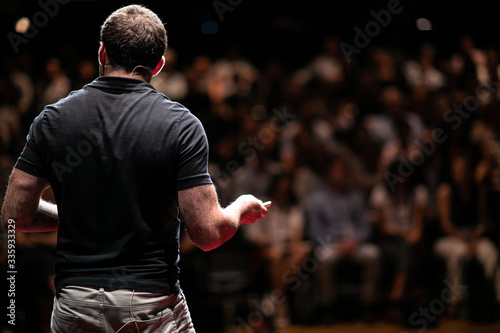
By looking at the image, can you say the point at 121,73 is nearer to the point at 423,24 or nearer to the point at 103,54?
the point at 103,54

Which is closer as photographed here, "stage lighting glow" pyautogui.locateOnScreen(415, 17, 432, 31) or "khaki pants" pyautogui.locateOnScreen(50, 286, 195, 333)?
"khaki pants" pyautogui.locateOnScreen(50, 286, 195, 333)

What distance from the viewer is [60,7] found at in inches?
293

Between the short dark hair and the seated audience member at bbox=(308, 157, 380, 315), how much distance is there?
3993 millimetres

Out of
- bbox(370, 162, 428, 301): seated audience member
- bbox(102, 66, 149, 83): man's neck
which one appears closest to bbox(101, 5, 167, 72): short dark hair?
bbox(102, 66, 149, 83): man's neck

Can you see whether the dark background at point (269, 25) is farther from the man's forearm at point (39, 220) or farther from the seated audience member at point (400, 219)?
the man's forearm at point (39, 220)

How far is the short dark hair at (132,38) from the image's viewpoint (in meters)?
1.51

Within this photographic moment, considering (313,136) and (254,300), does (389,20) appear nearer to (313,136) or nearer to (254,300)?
(313,136)

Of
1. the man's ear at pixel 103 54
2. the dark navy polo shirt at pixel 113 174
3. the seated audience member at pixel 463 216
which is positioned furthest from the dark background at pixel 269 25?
the dark navy polo shirt at pixel 113 174

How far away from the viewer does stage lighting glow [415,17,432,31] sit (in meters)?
7.89

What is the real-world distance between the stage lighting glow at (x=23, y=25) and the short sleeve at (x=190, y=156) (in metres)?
5.36

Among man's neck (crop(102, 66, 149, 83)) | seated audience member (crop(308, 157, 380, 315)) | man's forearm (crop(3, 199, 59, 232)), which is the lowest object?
seated audience member (crop(308, 157, 380, 315))

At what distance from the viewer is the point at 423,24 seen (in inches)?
313

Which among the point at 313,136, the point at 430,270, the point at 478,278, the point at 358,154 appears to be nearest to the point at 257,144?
the point at 313,136

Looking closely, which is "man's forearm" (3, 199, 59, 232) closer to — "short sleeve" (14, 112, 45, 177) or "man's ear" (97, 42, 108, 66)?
"short sleeve" (14, 112, 45, 177)
